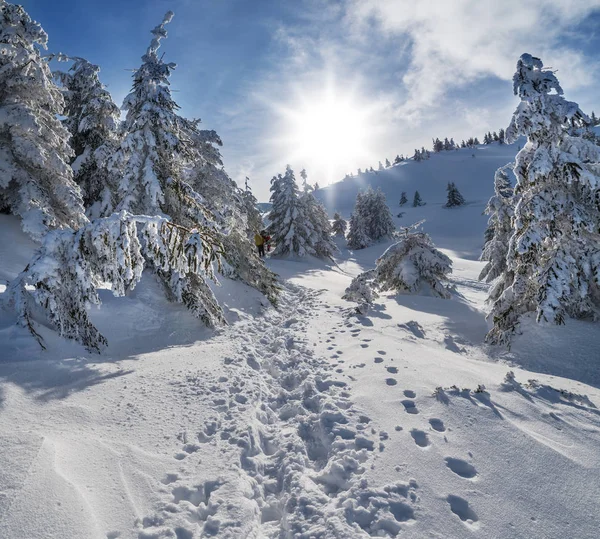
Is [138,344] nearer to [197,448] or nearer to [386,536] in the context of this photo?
[197,448]

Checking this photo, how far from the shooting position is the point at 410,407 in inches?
190

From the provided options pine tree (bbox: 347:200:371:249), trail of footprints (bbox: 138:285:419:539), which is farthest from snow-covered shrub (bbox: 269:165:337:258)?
trail of footprints (bbox: 138:285:419:539)

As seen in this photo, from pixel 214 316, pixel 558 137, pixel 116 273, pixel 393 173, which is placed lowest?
pixel 214 316

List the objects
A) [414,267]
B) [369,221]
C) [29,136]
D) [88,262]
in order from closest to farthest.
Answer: [88,262] → [29,136] → [414,267] → [369,221]

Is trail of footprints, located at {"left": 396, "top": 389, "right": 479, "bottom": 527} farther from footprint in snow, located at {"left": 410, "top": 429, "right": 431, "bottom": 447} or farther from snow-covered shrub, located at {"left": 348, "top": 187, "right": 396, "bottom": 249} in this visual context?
snow-covered shrub, located at {"left": 348, "top": 187, "right": 396, "bottom": 249}

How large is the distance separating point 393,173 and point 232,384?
507ft

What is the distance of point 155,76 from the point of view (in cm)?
950

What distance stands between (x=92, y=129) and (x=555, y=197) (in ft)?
56.8

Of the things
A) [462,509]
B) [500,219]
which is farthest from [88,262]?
[500,219]

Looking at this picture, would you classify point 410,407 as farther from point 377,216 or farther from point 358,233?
point 377,216

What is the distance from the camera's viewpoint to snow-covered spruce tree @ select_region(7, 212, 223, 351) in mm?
4871

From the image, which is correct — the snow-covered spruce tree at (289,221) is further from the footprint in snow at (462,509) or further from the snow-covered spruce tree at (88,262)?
the footprint in snow at (462,509)

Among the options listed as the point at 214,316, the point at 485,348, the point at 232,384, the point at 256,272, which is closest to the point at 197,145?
the point at 256,272

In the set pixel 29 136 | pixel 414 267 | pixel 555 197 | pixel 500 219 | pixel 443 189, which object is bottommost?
pixel 414 267
